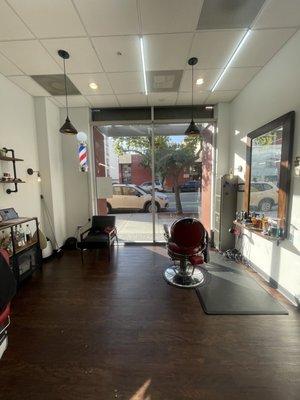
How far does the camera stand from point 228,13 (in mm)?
1977

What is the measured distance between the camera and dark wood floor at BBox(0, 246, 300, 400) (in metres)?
1.49

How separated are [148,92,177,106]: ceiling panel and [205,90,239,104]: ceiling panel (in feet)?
2.28

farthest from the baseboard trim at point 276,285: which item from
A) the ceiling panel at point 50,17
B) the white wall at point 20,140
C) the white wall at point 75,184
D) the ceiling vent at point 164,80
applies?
the white wall at point 20,140

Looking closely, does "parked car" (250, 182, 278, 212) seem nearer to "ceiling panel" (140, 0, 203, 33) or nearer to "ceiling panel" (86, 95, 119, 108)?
"ceiling panel" (140, 0, 203, 33)

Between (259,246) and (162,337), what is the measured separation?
6.86ft

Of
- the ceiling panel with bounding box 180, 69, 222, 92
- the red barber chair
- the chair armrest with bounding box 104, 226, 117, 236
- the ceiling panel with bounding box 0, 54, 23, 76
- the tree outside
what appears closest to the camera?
the ceiling panel with bounding box 0, 54, 23, 76

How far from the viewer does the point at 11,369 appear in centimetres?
166

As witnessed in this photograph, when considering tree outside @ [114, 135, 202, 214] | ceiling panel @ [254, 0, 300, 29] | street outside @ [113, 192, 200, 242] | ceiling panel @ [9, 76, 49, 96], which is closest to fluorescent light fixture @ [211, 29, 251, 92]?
ceiling panel @ [254, 0, 300, 29]

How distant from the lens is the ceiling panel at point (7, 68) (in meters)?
2.66

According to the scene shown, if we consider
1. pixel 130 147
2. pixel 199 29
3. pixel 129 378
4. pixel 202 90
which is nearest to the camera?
pixel 129 378

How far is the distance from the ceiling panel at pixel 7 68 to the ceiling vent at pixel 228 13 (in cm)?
245

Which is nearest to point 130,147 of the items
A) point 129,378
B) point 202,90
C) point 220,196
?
point 202,90

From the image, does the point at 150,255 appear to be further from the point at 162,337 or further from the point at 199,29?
the point at 199,29

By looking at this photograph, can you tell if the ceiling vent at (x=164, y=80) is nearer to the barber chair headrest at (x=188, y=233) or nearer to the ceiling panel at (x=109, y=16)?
the ceiling panel at (x=109, y=16)
